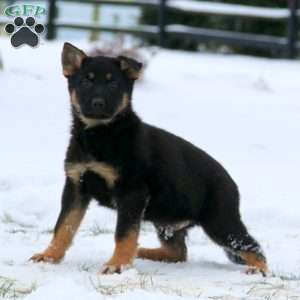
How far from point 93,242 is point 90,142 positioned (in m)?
1.17

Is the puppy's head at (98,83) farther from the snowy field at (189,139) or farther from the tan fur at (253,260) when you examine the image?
the tan fur at (253,260)

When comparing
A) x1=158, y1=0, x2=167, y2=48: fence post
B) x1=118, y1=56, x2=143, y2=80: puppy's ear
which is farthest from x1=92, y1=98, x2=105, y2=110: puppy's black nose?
x1=158, y1=0, x2=167, y2=48: fence post

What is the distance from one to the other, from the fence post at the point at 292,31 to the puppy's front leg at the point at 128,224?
620 inches

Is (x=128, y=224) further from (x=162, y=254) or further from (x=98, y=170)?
(x=162, y=254)

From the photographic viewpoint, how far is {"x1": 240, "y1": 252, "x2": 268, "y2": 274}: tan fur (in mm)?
5883

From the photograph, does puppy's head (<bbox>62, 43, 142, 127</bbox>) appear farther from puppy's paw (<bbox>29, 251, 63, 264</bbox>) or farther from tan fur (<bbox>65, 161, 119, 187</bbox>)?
puppy's paw (<bbox>29, 251, 63, 264</bbox>)

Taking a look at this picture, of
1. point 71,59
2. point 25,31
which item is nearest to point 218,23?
point 25,31

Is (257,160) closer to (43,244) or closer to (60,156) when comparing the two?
(60,156)

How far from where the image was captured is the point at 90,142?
18.4 feet

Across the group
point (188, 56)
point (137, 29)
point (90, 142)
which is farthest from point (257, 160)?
point (137, 29)

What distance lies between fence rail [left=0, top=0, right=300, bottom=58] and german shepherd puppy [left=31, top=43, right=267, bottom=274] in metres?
14.9

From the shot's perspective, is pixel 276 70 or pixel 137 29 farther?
pixel 137 29

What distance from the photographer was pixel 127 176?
553 centimetres

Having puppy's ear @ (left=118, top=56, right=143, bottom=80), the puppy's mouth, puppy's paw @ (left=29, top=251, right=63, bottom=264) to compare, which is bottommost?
puppy's paw @ (left=29, top=251, right=63, bottom=264)
